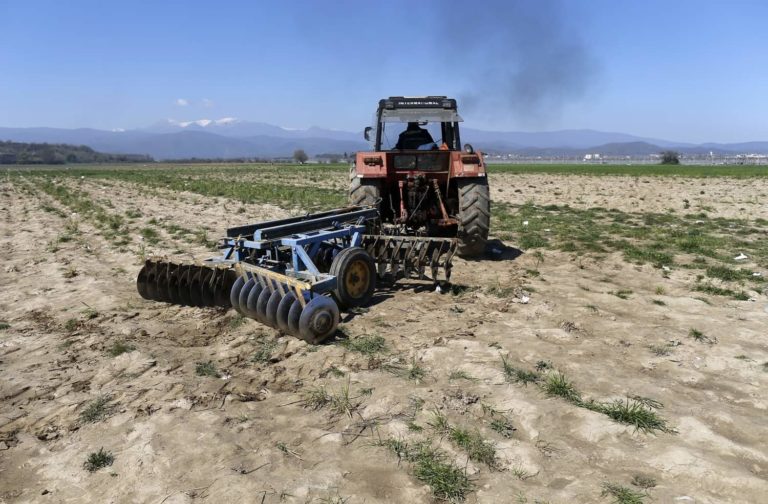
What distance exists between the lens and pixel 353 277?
5805 mm

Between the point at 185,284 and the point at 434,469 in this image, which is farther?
the point at 185,284

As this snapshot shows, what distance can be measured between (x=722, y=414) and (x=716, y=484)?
89 centimetres

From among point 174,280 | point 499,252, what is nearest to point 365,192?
point 499,252

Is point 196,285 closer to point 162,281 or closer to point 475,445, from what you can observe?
point 162,281

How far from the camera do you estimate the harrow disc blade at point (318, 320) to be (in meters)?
4.64

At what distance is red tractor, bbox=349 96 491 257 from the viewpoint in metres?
7.96

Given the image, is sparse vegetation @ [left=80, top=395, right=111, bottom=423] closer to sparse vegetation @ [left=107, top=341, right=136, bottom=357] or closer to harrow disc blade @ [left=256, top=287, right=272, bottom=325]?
sparse vegetation @ [left=107, top=341, right=136, bottom=357]

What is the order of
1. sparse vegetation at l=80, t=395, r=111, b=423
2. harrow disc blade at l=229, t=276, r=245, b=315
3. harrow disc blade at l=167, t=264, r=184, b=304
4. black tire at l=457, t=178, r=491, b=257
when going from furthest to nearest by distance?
black tire at l=457, t=178, r=491, b=257 → harrow disc blade at l=167, t=264, r=184, b=304 → harrow disc blade at l=229, t=276, r=245, b=315 → sparse vegetation at l=80, t=395, r=111, b=423

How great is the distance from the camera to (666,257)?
819 cm

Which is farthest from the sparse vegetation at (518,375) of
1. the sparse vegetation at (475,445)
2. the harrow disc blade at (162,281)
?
the harrow disc blade at (162,281)

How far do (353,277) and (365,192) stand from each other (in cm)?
292

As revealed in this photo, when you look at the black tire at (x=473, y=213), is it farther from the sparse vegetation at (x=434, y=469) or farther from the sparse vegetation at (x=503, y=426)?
the sparse vegetation at (x=434, y=469)

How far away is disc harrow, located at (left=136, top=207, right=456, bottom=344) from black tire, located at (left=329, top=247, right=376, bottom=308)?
1 centimetres

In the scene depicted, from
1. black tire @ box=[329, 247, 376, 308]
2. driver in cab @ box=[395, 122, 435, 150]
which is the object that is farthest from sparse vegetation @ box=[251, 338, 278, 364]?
driver in cab @ box=[395, 122, 435, 150]
